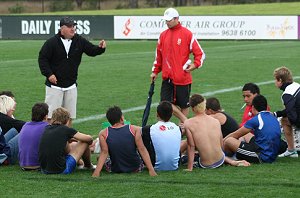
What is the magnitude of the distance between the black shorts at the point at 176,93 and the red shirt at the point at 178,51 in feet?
0.28

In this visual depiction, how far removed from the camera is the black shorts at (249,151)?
1048 centimetres

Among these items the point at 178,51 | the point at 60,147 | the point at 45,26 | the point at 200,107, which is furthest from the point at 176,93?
the point at 45,26

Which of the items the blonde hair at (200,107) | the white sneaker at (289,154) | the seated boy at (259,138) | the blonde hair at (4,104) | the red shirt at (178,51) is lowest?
the white sneaker at (289,154)

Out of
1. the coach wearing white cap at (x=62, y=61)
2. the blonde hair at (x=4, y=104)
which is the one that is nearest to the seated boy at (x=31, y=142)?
the blonde hair at (x=4, y=104)

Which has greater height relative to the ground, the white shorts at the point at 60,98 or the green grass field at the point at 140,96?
the white shorts at the point at 60,98

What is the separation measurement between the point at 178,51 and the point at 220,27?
1141 inches

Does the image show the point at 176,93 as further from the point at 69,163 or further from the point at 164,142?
the point at 69,163

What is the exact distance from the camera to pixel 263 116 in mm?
10461

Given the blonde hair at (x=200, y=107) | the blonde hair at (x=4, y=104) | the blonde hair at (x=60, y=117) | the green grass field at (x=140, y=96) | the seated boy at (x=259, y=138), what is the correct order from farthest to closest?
the blonde hair at (x=4, y=104) → the seated boy at (x=259, y=138) → the blonde hair at (x=200, y=107) → the blonde hair at (x=60, y=117) → the green grass field at (x=140, y=96)

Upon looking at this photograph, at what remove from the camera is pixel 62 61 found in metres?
12.1

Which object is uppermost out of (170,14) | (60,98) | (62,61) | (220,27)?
(170,14)

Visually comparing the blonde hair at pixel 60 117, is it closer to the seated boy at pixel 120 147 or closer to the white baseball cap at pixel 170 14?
the seated boy at pixel 120 147

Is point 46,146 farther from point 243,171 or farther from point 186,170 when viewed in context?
point 243,171

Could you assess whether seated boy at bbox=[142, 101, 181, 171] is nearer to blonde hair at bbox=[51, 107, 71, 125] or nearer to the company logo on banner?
blonde hair at bbox=[51, 107, 71, 125]
